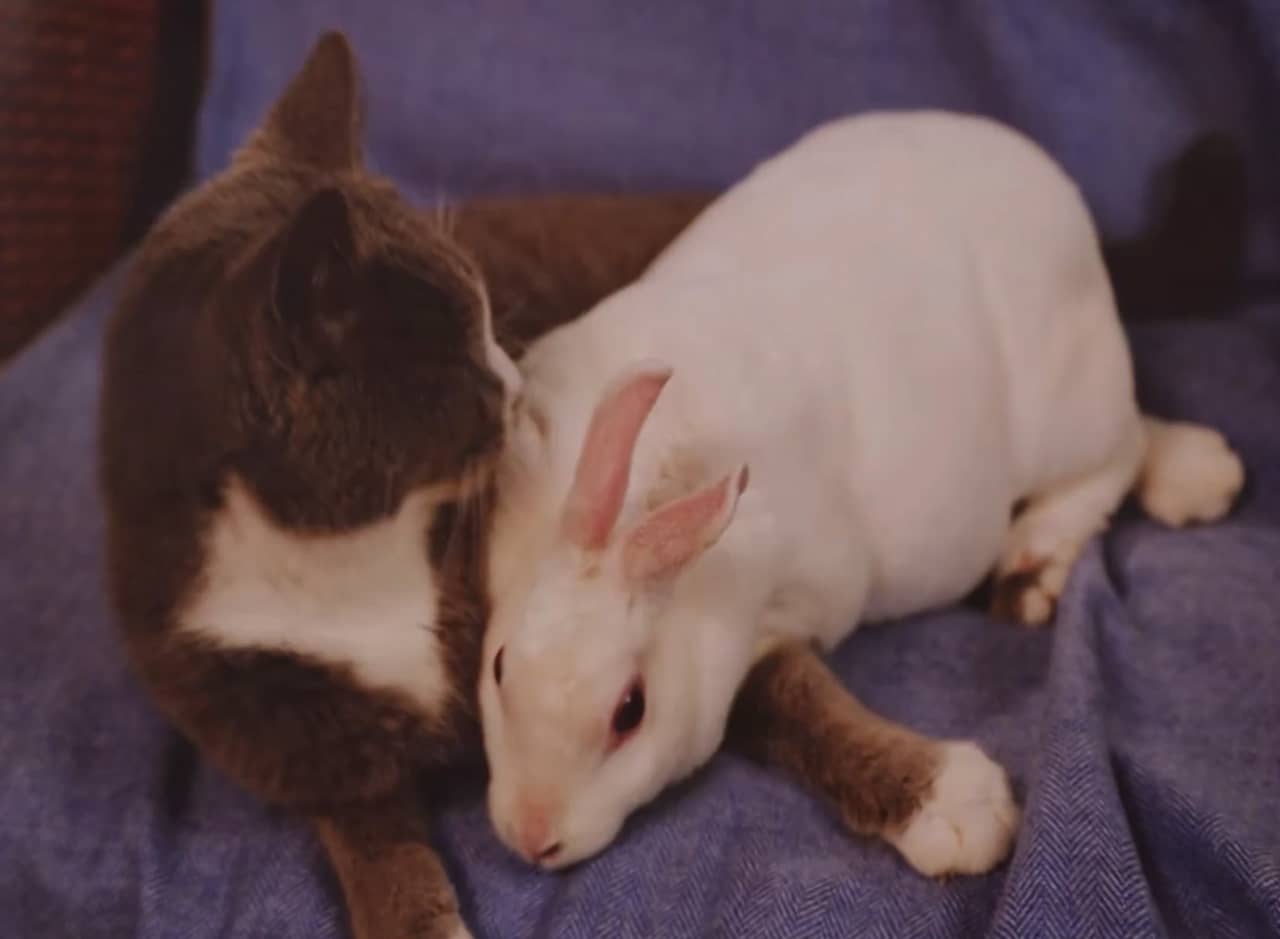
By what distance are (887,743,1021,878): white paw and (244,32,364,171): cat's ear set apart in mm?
579

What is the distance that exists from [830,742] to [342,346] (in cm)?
40

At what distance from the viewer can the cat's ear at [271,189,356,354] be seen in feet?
2.40

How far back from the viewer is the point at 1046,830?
0.79 meters

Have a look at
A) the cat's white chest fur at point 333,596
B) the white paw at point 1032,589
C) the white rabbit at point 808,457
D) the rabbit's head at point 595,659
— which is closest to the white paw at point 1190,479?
the white rabbit at point 808,457

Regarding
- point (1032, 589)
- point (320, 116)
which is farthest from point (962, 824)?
point (320, 116)

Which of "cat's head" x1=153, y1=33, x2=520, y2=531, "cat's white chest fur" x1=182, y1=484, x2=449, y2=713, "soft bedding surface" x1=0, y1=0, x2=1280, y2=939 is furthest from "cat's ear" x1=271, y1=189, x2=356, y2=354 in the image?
"soft bedding surface" x1=0, y1=0, x2=1280, y2=939

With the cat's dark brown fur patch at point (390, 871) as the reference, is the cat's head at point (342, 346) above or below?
above

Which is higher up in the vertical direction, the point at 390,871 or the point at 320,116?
the point at 320,116

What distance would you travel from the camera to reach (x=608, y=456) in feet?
2.60

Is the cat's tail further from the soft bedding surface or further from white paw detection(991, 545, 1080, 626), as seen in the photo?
white paw detection(991, 545, 1080, 626)

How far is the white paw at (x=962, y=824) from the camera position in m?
0.84

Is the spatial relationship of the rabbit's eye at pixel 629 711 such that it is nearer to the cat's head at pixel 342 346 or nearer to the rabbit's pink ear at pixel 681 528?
the rabbit's pink ear at pixel 681 528

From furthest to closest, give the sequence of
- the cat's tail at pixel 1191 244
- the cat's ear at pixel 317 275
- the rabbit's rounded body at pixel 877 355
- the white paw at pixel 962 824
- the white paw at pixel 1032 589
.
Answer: the cat's tail at pixel 1191 244, the white paw at pixel 1032 589, the rabbit's rounded body at pixel 877 355, the white paw at pixel 962 824, the cat's ear at pixel 317 275

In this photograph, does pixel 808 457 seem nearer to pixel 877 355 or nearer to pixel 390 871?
pixel 877 355
